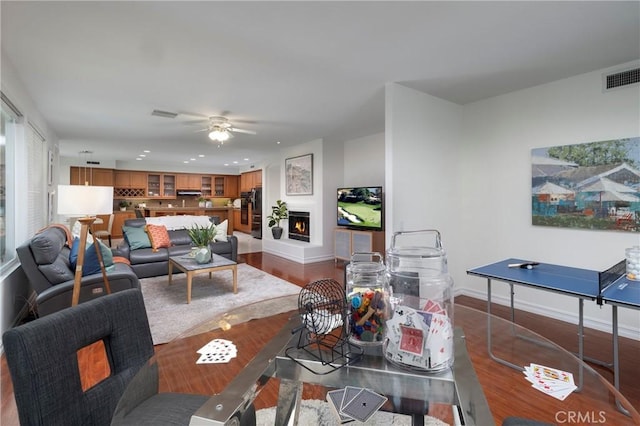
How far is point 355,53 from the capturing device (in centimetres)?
259

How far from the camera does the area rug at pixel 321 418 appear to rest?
104cm

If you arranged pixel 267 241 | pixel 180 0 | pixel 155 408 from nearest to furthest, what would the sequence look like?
pixel 155 408 < pixel 180 0 < pixel 267 241

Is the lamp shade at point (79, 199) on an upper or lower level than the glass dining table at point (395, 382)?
upper

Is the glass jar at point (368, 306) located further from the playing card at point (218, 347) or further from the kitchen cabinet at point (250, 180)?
the kitchen cabinet at point (250, 180)

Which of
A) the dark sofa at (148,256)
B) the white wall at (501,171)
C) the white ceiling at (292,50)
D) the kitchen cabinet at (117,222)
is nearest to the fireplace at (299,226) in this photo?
the dark sofa at (148,256)

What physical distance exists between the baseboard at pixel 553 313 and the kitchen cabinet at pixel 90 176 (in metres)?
10.1

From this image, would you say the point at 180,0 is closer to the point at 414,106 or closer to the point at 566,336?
the point at 414,106

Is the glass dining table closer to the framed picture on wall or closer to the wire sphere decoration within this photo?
the wire sphere decoration

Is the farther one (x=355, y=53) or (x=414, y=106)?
(x=414, y=106)

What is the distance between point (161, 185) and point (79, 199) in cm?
828

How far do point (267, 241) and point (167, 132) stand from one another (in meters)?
3.17

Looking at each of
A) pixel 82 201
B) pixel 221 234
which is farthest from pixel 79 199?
pixel 221 234

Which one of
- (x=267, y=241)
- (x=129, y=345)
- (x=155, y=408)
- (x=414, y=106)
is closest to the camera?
(x=155, y=408)

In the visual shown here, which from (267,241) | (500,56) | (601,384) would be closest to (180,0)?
(500,56)
